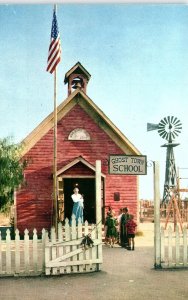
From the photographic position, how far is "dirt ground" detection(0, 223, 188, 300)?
21.5ft

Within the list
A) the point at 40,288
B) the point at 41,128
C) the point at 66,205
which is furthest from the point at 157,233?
the point at 66,205

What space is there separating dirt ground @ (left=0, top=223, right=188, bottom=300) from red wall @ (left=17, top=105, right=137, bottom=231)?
280 inches

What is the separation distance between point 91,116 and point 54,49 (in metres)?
4.39

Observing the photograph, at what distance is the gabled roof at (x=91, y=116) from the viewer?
51.2 feet

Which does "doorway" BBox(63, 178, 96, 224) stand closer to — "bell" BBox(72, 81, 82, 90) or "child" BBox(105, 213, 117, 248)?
"bell" BBox(72, 81, 82, 90)

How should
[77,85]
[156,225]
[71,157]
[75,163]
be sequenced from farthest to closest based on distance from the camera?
[77,85] → [71,157] → [75,163] → [156,225]

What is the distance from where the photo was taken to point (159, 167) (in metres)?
8.92

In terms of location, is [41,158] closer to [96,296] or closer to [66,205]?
[66,205]

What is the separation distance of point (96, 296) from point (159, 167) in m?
3.58

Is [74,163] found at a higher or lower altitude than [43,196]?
higher

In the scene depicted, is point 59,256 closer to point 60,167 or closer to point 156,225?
point 156,225

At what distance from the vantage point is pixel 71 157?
15961 mm

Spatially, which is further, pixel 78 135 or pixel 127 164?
pixel 78 135

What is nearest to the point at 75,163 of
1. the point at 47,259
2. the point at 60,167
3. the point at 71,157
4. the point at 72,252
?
the point at 71,157
